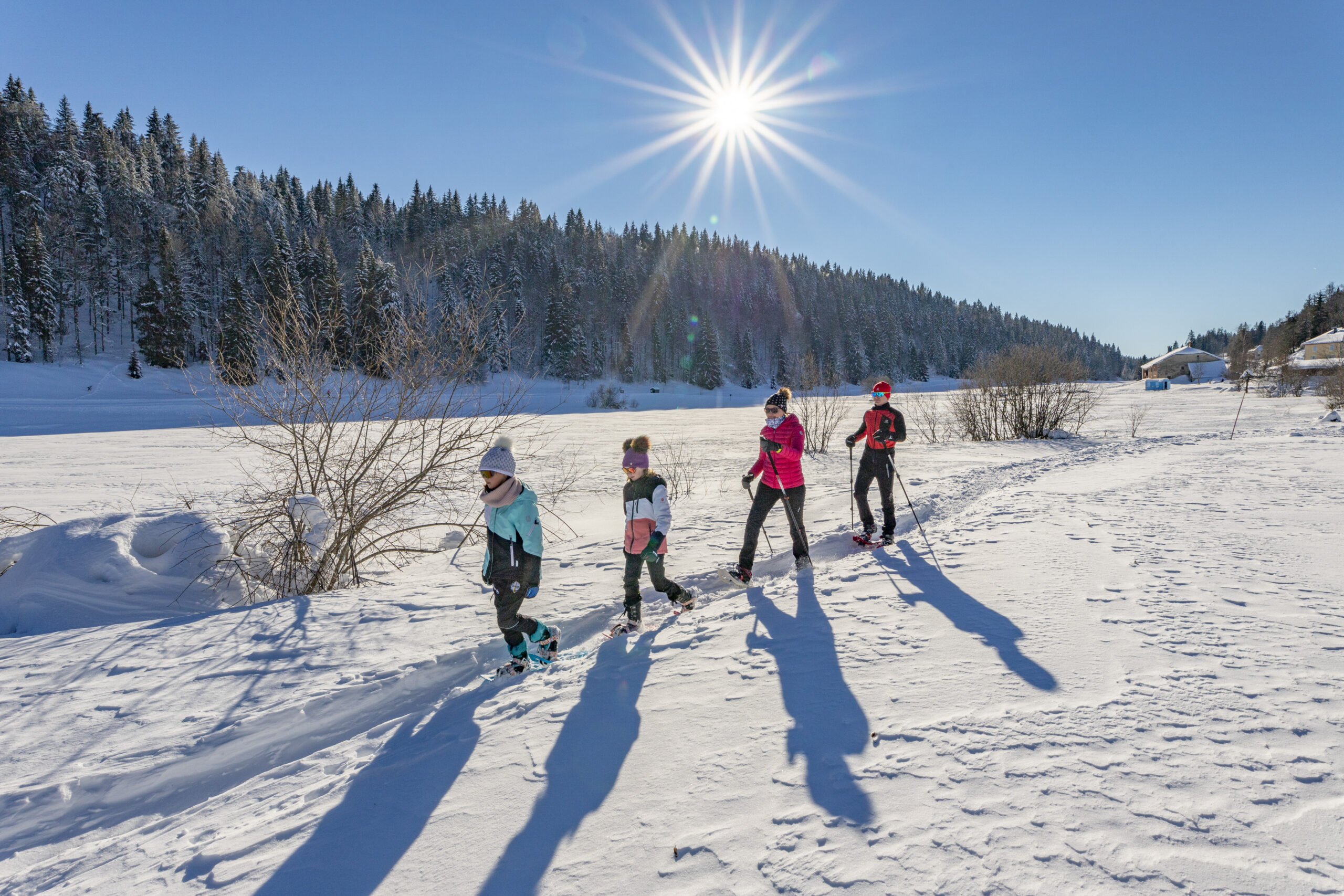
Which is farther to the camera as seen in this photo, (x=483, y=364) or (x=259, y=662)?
(x=483, y=364)

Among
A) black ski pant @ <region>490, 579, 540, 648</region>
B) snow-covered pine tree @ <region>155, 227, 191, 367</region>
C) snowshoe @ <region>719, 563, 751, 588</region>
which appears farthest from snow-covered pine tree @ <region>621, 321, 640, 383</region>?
black ski pant @ <region>490, 579, 540, 648</region>

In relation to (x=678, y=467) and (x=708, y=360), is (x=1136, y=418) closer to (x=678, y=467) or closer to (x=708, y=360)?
(x=678, y=467)

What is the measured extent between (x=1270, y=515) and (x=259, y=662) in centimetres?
982

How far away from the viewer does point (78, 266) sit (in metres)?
48.1

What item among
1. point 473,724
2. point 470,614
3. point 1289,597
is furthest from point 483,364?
point 1289,597

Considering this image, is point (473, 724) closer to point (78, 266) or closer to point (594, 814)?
point (594, 814)

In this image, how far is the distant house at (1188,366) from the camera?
78250 millimetres

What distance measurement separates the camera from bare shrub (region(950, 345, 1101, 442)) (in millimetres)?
17172

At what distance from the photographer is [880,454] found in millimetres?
6312

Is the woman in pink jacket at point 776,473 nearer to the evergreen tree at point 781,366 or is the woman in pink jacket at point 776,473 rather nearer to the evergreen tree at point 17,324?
the evergreen tree at point 17,324

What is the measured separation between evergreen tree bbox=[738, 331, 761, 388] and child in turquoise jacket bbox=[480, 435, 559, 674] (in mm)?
67309

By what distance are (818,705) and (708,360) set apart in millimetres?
59924

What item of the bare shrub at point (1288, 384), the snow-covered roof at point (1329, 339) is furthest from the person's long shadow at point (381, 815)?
the snow-covered roof at point (1329, 339)

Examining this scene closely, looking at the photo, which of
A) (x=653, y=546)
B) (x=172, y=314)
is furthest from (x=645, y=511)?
(x=172, y=314)
